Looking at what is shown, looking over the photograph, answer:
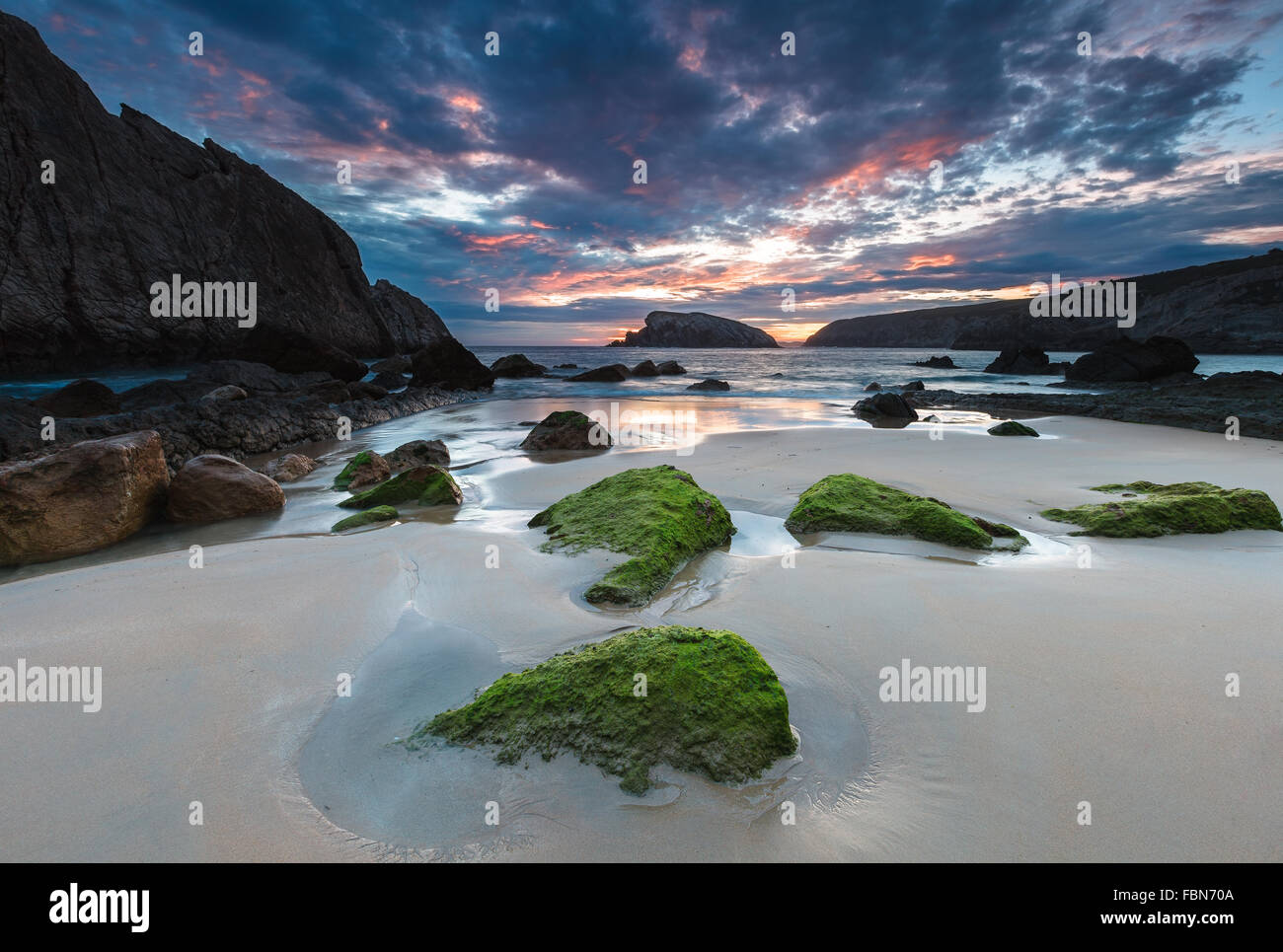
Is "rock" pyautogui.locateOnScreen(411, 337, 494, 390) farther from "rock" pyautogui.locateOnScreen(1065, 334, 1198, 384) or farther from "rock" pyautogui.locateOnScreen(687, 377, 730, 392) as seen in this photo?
"rock" pyautogui.locateOnScreen(1065, 334, 1198, 384)

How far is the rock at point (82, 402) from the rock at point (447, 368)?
13382mm

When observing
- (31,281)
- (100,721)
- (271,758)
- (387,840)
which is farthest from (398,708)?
(31,281)

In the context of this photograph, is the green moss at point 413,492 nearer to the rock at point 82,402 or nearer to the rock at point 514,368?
the rock at point 82,402

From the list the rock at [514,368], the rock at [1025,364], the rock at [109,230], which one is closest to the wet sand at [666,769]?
the rock at [109,230]

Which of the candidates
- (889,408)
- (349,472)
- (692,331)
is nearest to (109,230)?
(349,472)

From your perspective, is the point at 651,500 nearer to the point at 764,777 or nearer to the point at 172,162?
the point at 764,777

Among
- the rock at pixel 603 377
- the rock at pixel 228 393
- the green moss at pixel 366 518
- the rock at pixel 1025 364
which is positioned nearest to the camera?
the green moss at pixel 366 518

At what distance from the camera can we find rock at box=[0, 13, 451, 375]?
2516 centimetres

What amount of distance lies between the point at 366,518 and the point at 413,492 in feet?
2.87

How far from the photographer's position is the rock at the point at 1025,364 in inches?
1572

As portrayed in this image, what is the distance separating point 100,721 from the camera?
2754mm

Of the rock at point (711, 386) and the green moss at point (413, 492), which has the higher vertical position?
the rock at point (711, 386)

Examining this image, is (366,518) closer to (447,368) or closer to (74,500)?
(74,500)

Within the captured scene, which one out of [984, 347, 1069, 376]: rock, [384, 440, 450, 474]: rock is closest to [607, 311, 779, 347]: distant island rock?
[984, 347, 1069, 376]: rock
